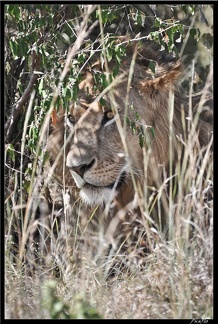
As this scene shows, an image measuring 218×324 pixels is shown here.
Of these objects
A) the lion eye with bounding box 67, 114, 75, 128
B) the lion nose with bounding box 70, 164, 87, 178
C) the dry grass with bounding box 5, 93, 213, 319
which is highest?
the lion eye with bounding box 67, 114, 75, 128

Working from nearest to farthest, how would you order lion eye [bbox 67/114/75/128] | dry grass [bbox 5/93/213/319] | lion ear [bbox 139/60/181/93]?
dry grass [bbox 5/93/213/319] → lion ear [bbox 139/60/181/93] → lion eye [bbox 67/114/75/128]

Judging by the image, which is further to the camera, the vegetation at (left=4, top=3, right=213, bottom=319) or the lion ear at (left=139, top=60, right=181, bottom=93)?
the lion ear at (left=139, top=60, right=181, bottom=93)

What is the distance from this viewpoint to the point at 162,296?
3.66m

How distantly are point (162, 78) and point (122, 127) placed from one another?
436 millimetres

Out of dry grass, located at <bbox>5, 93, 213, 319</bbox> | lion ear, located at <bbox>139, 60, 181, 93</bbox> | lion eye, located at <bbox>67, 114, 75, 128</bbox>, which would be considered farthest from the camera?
lion eye, located at <bbox>67, 114, 75, 128</bbox>

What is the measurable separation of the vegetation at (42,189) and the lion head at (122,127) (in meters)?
0.20

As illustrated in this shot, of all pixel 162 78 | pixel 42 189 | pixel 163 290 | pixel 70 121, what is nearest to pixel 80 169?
pixel 42 189

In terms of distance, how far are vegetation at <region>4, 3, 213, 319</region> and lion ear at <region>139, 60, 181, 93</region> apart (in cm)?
21

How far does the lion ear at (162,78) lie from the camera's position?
4951 millimetres

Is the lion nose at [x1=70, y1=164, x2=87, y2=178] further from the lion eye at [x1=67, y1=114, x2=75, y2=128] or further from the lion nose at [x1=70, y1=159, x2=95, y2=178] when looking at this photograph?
the lion eye at [x1=67, y1=114, x2=75, y2=128]

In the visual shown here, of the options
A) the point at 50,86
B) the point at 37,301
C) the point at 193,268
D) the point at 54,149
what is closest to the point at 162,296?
the point at 193,268

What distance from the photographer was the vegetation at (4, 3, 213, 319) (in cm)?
358

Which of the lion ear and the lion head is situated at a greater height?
the lion ear

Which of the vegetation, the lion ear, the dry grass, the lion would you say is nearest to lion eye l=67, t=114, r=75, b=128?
the lion
